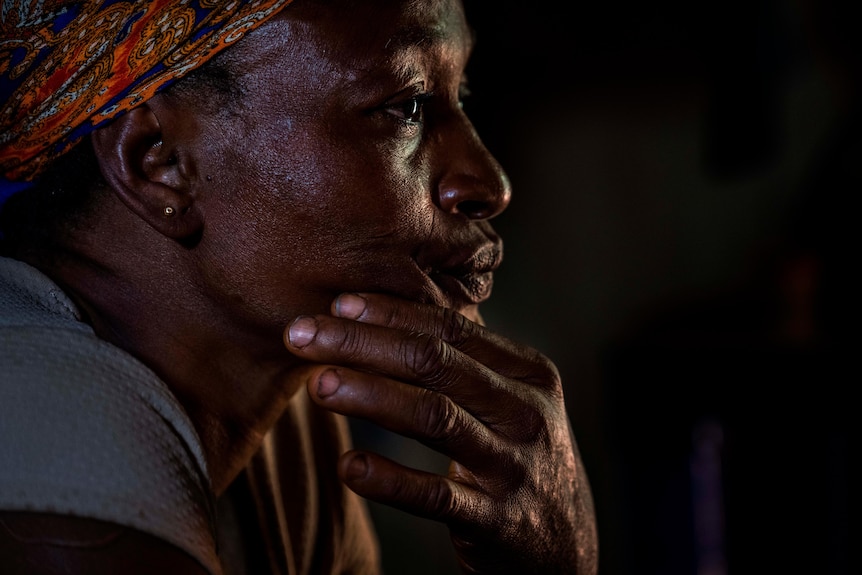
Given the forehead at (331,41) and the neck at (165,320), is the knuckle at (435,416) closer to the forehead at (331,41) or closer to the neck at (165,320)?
the neck at (165,320)

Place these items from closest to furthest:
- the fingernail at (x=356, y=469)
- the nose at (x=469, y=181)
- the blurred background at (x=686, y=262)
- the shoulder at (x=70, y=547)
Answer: the shoulder at (x=70, y=547), the fingernail at (x=356, y=469), the nose at (x=469, y=181), the blurred background at (x=686, y=262)

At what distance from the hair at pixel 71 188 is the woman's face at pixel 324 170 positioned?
0.08 ft

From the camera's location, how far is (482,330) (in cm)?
132

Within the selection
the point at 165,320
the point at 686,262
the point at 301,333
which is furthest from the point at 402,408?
the point at 686,262

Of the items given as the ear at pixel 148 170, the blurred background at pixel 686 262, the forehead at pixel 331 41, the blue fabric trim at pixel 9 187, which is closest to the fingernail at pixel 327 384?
the ear at pixel 148 170

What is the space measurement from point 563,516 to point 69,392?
2.63ft

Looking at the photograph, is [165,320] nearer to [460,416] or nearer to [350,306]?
[350,306]

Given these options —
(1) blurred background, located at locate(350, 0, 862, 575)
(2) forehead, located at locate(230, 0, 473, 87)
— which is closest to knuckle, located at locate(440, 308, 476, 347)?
(2) forehead, located at locate(230, 0, 473, 87)

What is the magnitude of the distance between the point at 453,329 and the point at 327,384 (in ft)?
0.78

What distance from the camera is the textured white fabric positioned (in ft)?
3.13

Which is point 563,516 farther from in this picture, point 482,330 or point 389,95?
point 389,95

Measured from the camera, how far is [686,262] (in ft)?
14.3

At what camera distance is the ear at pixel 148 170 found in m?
1.24

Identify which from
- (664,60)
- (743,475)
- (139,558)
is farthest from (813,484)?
(139,558)
